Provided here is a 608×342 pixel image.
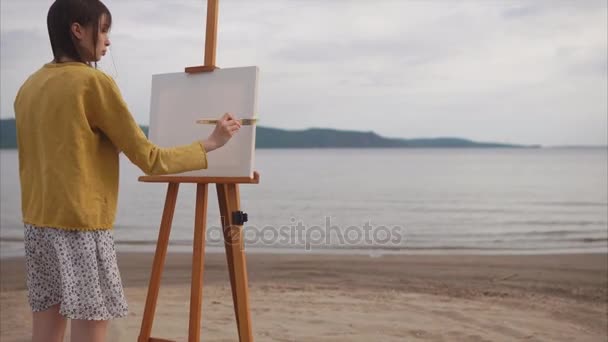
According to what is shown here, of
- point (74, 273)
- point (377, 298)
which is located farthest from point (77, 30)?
point (377, 298)

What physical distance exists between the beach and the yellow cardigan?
6.23 feet

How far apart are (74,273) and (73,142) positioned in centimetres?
36

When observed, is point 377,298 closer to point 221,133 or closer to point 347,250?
point 221,133

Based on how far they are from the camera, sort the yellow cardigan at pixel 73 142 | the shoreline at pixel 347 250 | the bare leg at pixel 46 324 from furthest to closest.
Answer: the shoreline at pixel 347 250 < the bare leg at pixel 46 324 < the yellow cardigan at pixel 73 142

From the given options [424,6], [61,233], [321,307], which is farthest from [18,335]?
[424,6]

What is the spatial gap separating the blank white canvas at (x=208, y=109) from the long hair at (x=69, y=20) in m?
0.77

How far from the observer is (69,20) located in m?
1.62

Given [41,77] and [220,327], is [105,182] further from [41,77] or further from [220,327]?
[220,327]

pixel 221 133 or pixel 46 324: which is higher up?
pixel 221 133

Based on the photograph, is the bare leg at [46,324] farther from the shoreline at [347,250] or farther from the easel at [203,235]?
the shoreline at [347,250]

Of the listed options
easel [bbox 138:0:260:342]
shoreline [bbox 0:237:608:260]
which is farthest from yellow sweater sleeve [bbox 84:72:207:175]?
shoreline [bbox 0:237:608:260]

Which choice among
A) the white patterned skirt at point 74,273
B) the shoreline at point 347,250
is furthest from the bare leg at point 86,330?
the shoreline at point 347,250

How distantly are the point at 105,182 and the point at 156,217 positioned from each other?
10519mm

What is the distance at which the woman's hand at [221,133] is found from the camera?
1.93 meters
